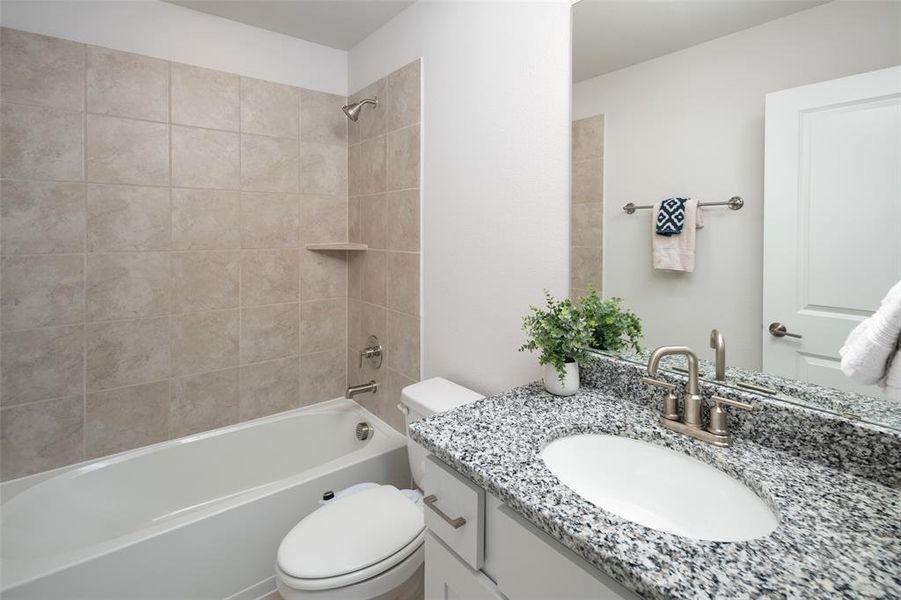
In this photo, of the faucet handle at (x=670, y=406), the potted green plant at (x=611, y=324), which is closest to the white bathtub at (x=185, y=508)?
the potted green plant at (x=611, y=324)

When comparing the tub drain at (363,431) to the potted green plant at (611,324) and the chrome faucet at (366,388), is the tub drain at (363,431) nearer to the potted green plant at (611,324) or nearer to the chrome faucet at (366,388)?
the chrome faucet at (366,388)

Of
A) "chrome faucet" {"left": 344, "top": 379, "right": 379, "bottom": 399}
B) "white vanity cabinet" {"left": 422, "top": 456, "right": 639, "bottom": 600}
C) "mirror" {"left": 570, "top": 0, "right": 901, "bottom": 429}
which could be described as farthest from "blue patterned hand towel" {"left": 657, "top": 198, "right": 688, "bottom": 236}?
"chrome faucet" {"left": 344, "top": 379, "right": 379, "bottom": 399}

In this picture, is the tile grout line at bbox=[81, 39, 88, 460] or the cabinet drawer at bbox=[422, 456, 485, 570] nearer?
the cabinet drawer at bbox=[422, 456, 485, 570]

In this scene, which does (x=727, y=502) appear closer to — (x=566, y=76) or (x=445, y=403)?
(x=445, y=403)

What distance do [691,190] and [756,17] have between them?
0.36m

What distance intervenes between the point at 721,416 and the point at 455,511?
585 millimetres

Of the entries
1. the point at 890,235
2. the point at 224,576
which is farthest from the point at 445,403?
the point at 890,235

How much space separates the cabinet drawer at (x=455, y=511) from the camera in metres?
0.81

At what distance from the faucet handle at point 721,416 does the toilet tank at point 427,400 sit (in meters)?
0.77

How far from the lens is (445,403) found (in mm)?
1506

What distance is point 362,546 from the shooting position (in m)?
1.27

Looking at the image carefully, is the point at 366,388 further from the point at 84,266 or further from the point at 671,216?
the point at 671,216

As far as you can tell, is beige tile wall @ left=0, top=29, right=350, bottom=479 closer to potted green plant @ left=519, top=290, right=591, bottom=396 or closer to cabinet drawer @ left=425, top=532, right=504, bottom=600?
potted green plant @ left=519, top=290, right=591, bottom=396

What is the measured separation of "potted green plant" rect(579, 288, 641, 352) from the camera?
117 cm
